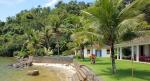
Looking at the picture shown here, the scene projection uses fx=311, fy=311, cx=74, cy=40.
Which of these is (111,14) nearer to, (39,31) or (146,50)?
(146,50)

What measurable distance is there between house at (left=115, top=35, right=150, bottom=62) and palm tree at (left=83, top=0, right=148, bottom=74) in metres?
4.05

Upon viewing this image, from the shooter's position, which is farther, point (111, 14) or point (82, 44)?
point (82, 44)

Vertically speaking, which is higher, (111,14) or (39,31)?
(39,31)

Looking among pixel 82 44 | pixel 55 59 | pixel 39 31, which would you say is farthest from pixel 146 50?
pixel 39 31

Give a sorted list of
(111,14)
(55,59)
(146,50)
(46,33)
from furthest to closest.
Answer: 1. (46,33)
2. (55,59)
3. (146,50)
4. (111,14)

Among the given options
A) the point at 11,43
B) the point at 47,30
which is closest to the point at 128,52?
the point at 47,30

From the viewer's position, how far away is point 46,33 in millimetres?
70688

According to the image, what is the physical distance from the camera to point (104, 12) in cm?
2339

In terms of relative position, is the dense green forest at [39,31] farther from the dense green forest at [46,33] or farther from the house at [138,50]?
the house at [138,50]

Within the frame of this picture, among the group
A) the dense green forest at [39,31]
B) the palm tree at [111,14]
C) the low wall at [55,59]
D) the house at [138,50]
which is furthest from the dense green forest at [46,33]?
the house at [138,50]

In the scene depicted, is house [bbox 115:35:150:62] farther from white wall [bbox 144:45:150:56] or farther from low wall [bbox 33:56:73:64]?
low wall [bbox 33:56:73:64]

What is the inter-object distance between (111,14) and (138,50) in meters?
14.0

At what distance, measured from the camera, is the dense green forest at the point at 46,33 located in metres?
47.3

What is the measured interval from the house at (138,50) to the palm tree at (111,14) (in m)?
4.05
